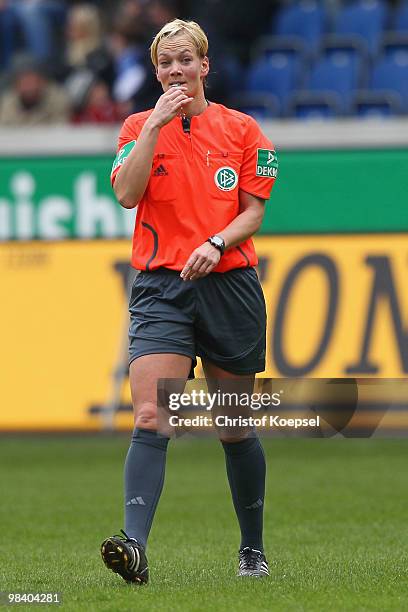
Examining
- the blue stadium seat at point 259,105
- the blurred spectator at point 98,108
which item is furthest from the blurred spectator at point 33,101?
the blue stadium seat at point 259,105

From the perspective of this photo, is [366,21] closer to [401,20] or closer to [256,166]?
[401,20]

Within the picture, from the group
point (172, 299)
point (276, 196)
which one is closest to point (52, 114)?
point (276, 196)

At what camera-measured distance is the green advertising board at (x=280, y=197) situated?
11.8 meters

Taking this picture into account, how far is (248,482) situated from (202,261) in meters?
0.99

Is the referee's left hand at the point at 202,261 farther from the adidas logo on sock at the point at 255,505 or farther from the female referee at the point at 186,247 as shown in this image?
the adidas logo on sock at the point at 255,505

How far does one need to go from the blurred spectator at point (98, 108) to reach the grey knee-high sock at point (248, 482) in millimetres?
8031

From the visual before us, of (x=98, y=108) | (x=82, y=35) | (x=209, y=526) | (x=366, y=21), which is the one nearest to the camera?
(x=209, y=526)

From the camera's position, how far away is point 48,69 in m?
15.1

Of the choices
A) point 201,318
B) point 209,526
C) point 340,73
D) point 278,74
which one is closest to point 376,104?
point 340,73

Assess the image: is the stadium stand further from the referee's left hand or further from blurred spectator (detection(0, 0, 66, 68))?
the referee's left hand

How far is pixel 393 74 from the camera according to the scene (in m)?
13.8

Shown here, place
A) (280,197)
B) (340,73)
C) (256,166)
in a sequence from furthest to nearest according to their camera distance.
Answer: (340,73) < (280,197) < (256,166)

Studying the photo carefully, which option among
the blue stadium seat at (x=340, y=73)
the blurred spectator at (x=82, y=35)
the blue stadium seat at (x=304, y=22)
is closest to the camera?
the blue stadium seat at (x=340, y=73)

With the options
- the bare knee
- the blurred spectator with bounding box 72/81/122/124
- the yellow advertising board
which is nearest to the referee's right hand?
the bare knee
